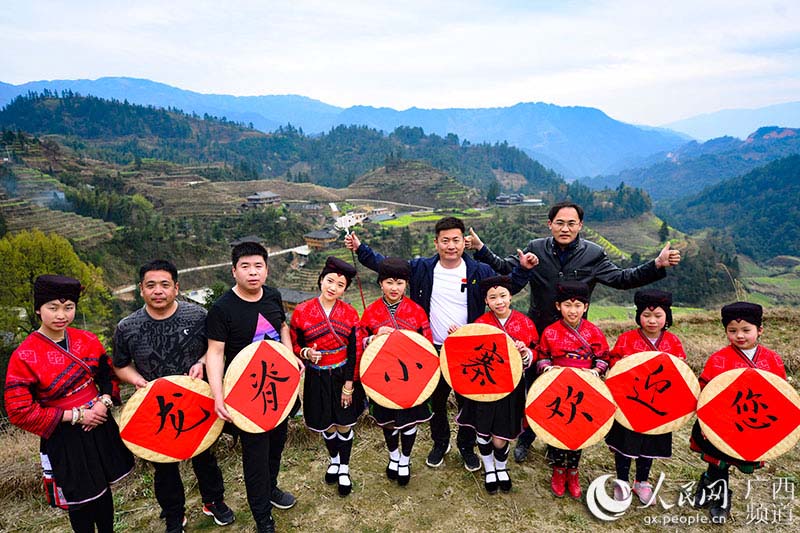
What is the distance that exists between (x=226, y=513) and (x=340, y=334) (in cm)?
162

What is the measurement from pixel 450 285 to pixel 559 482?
1.84m

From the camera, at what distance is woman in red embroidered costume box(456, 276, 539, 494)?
133 inches

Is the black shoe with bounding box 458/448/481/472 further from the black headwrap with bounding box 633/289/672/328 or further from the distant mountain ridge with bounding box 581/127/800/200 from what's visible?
the distant mountain ridge with bounding box 581/127/800/200

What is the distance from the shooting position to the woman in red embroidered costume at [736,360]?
3.09 metres

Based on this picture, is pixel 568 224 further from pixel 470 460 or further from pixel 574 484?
pixel 470 460

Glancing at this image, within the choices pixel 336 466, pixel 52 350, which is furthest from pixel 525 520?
pixel 52 350

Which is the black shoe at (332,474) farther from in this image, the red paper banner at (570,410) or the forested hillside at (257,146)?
the forested hillside at (257,146)

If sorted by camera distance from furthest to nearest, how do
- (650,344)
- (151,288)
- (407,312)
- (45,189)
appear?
(45,189) < (407,312) < (650,344) < (151,288)

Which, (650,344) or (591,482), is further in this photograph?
(591,482)

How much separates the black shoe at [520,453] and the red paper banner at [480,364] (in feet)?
3.72

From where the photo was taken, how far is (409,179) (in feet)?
298

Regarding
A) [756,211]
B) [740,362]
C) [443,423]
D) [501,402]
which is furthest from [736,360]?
[756,211]

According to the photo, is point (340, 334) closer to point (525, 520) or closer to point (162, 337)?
point (162, 337)

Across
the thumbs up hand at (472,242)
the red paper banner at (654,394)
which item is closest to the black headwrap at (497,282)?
the thumbs up hand at (472,242)
